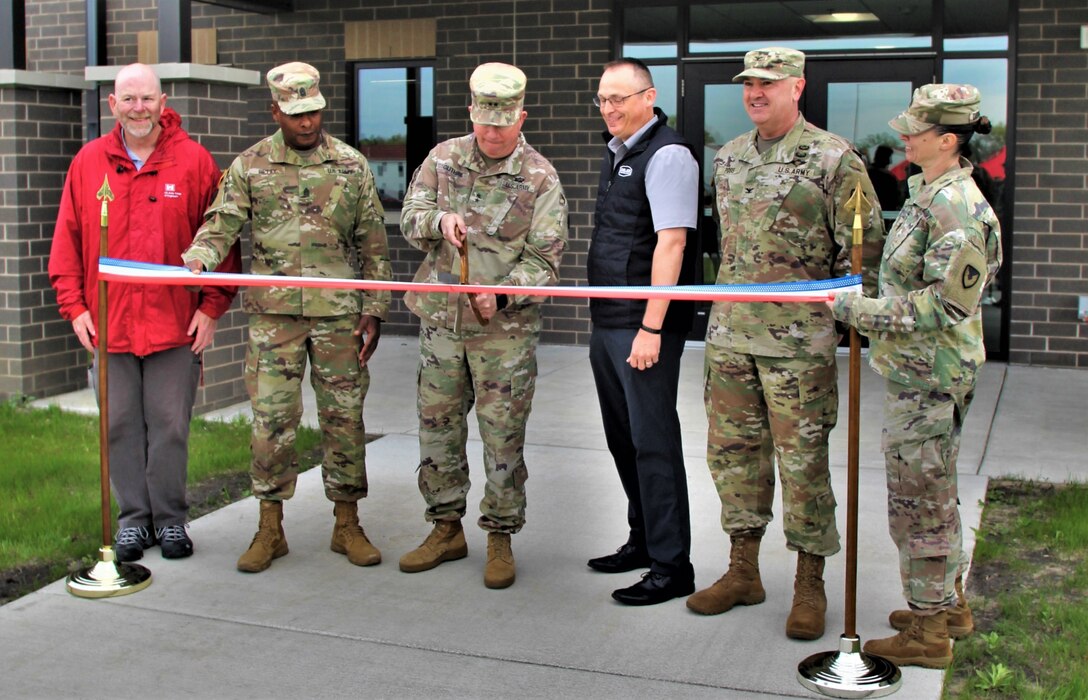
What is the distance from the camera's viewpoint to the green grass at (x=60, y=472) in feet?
17.6

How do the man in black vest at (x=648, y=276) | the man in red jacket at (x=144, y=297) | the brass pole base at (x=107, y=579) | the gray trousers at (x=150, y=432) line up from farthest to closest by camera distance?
the gray trousers at (x=150, y=432) < the man in red jacket at (x=144, y=297) < the brass pole base at (x=107, y=579) < the man in black vest at (x=648, y=276)

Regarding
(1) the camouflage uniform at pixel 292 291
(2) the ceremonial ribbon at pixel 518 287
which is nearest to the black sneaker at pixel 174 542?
(1) the camouflage uniform at pixel 292 291

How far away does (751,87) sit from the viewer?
4.27 metres

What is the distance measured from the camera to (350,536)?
525cm

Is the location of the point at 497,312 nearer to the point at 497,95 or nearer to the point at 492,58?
the point at 497,95

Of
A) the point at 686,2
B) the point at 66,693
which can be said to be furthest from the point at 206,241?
the point at 686,2

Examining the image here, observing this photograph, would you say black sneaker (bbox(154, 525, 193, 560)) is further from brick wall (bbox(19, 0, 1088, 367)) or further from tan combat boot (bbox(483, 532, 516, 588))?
brick wall (bbox(19, 0, 1088, 367))

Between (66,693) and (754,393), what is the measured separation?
246cm

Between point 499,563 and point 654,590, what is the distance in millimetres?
648

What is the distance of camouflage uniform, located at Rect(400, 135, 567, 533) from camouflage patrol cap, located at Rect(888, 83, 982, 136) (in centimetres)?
147

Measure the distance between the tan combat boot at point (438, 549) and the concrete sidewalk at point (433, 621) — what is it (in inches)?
2.1

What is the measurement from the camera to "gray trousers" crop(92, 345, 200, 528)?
5242 millimetres

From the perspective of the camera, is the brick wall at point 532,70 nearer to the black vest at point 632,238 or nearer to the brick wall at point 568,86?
the brick wall at point 568,86

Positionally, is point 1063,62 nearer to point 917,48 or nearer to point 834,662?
point 917,48
